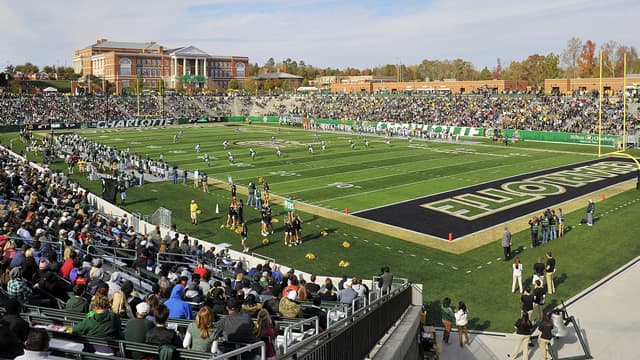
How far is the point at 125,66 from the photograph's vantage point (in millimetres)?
129375

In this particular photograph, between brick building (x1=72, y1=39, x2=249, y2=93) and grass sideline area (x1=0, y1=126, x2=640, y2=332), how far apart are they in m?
90.0

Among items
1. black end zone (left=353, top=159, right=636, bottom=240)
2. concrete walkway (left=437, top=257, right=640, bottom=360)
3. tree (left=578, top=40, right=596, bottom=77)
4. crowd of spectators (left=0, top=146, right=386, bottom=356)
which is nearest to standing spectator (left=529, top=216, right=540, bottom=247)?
black end zone (left=353, top=159, right=636, bottom=240)

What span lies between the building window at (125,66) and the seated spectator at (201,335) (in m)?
132

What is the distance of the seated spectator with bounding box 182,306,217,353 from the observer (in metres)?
6.57

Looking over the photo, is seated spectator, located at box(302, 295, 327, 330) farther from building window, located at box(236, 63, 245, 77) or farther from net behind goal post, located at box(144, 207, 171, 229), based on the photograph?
building window, located at box(236, 63, 245, 77)

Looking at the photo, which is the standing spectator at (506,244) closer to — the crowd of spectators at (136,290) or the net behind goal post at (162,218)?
the crowd of spectators at (136,290)

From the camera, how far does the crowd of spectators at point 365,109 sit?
61.6 metres

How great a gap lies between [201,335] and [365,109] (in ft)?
264

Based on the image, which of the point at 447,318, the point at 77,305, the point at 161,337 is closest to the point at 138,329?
the point at 161,337

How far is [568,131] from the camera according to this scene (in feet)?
192

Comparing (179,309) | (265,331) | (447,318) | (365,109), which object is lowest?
(447,318)

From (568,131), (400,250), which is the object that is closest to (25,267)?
(400,250)

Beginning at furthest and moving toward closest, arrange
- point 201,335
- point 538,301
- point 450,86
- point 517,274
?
point 450,86
point 517,274
point 538,301
point 201,335

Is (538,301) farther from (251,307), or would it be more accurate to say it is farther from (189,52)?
(189,52)
